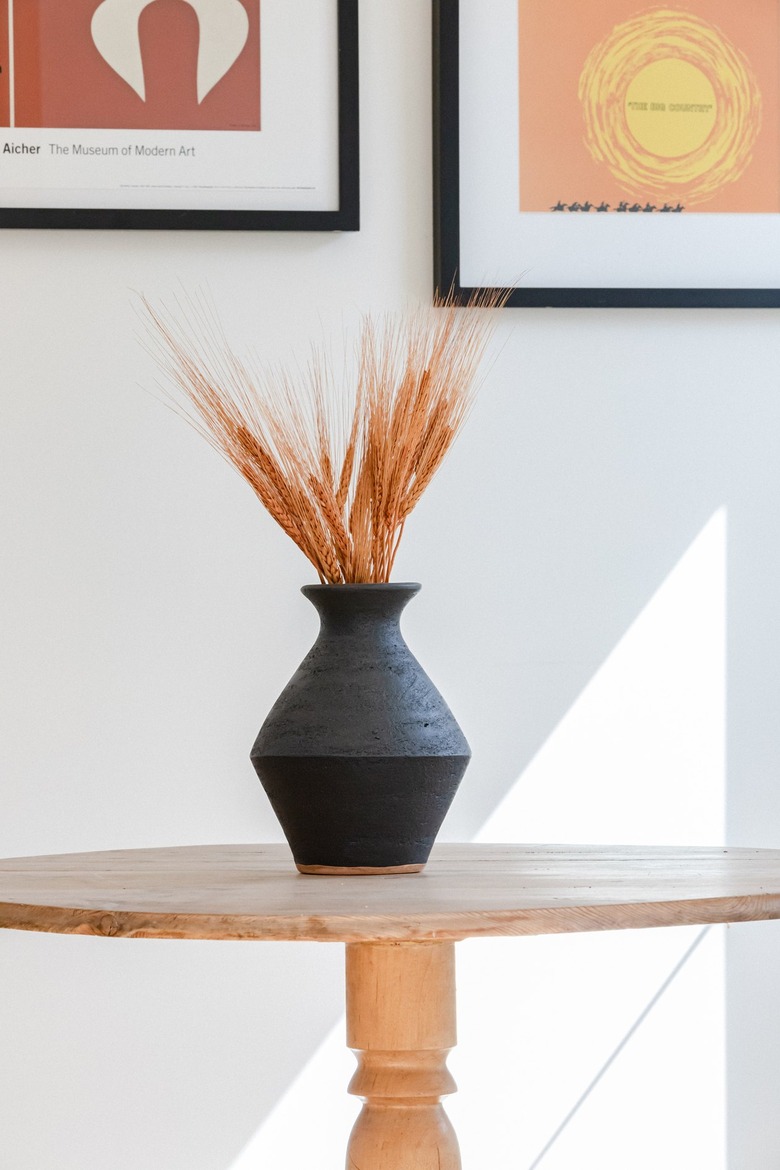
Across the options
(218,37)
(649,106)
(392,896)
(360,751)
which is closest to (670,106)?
(649,106)

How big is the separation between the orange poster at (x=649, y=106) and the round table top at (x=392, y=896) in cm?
89

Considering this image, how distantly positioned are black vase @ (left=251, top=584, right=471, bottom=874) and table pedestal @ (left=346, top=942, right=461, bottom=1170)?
0.08 meters

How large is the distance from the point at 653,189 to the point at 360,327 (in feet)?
1.37

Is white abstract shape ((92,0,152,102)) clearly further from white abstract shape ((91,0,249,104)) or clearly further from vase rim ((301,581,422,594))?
vase rim ((301,581,422,594))

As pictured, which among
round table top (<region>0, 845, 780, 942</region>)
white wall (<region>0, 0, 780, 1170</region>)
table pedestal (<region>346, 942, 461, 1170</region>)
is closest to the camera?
round table top (<region>0, 845, 780, 942</region>)

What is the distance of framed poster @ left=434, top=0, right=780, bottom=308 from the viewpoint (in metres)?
1.66

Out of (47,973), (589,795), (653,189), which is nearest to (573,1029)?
(589,795)

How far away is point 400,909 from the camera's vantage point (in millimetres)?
842

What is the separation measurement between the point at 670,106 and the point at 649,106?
28 mm

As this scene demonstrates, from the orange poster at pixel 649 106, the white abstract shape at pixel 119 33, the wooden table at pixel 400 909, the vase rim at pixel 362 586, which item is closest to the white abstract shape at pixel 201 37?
the white abstract shape at pixel 119 33

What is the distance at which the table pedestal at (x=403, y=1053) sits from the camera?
1001 millimetres

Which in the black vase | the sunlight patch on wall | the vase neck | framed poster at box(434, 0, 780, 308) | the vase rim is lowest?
the sunlight patch on wall

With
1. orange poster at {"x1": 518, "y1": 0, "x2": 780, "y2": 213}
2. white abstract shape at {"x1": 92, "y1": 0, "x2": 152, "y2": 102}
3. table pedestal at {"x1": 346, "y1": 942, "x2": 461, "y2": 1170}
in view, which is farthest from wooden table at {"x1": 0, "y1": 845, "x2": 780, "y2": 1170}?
white abstract shape at {"x1": 92, "y1": 0, "x2": 152, "y2": 102}

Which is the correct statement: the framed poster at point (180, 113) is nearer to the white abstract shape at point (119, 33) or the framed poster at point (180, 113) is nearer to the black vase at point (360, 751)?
the white abstract shape at point (119, 33)
